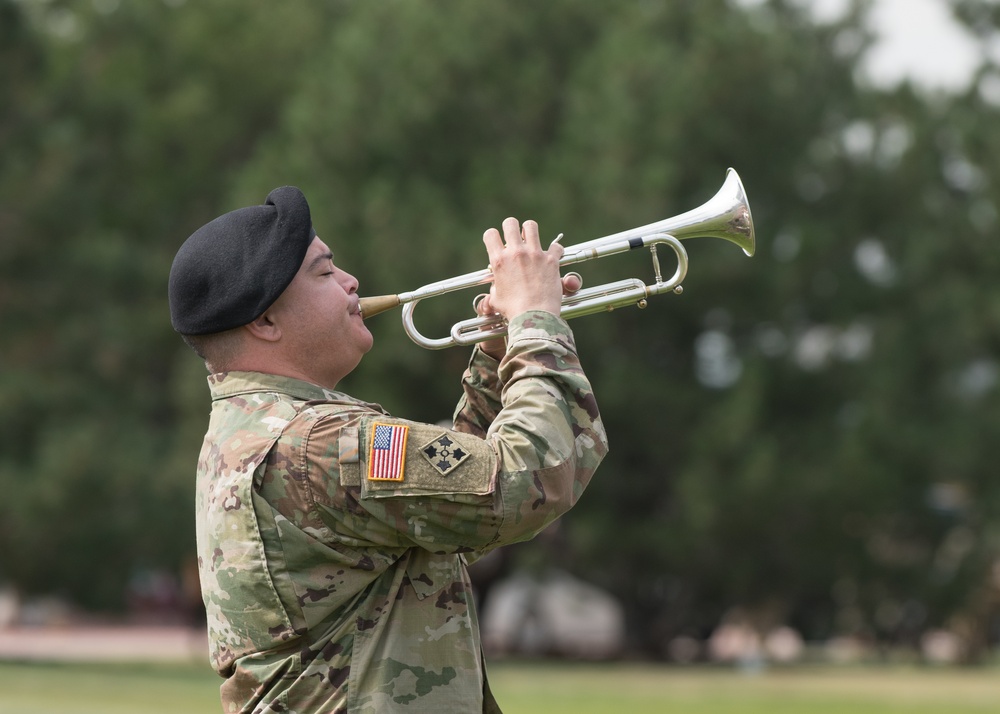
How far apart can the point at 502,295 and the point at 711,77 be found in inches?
1049

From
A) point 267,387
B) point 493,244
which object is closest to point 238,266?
point 267,387

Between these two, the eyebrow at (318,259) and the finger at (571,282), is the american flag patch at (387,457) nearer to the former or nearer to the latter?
the eyebrow at (318,259)

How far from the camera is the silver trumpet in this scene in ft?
11.8

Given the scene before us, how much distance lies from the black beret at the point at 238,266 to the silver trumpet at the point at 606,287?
0.43 metres

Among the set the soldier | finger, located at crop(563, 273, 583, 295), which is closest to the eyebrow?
the soldier

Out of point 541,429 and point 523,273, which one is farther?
point 523,273

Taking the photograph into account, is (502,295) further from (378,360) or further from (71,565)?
(71,565)

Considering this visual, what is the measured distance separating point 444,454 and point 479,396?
0.67 m

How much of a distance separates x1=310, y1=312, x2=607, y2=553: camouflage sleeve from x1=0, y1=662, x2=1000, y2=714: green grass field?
1422cm

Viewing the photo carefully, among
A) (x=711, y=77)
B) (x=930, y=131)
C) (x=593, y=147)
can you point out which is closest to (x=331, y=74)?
(x=593, y=147)

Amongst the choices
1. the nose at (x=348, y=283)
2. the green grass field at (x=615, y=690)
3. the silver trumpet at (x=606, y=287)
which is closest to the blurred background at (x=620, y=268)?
the green grass field at (x=615, y=690)

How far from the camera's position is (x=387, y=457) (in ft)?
9.06

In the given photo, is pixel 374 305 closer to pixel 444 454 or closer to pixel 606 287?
pixel 606 287

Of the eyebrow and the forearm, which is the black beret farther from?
the forearm
